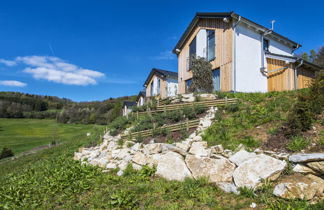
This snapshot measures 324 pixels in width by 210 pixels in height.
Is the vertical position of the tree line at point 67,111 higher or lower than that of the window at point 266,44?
lower

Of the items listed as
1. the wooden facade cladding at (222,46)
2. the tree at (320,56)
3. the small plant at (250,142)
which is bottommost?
the small plant at (250,142)

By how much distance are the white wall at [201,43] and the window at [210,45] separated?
320 millimetres

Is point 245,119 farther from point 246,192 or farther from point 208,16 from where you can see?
point 208,16

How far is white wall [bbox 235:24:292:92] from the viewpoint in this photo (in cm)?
1174

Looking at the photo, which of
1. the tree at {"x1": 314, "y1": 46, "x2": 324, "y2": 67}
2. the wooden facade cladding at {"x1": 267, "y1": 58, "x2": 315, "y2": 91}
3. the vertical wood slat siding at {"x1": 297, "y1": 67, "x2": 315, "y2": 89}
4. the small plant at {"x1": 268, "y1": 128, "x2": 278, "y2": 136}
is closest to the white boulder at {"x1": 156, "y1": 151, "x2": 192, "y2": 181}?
the small plant at {"x1": 268, "y1": 128, "x2": 278, "y2": 136}

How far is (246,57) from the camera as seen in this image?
39.5 feet

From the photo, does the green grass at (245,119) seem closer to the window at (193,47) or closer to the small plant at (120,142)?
the small plant at (120,142)

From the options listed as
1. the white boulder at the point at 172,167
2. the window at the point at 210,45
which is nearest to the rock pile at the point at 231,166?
the white boulder at the point at 172,167

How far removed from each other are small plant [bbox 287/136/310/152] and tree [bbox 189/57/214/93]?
812 cm

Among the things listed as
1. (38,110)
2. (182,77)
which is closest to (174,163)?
(182,77)

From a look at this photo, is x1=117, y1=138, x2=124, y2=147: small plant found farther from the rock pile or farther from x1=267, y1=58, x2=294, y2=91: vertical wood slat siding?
x1=267, y1=58, x2=294, y2=91: vertical wood slat siding

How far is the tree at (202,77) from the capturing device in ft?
40.7

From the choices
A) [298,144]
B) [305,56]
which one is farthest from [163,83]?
[305,56]

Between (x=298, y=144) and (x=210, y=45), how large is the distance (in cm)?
1095
